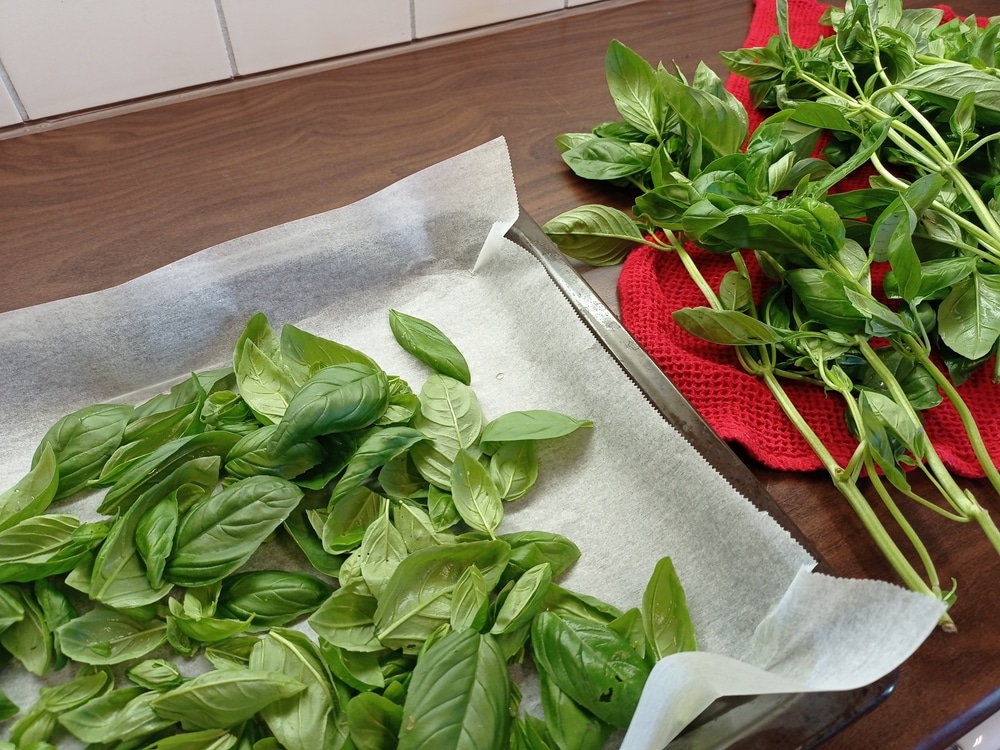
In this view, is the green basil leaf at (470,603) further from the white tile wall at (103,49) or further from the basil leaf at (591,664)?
the white tile wall at (103,49)

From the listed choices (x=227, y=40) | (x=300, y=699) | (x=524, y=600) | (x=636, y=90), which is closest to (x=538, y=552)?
(x=524, y=600)

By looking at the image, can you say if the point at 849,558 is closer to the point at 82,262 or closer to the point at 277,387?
the point at 277,387

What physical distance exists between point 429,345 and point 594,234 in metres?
0.17

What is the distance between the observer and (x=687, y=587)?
0.43 m

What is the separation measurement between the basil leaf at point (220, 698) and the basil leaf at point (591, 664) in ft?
0.43

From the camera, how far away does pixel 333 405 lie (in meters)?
0.44

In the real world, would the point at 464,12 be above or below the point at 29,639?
above

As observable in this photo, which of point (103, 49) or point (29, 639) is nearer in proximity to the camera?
point (29, 639)

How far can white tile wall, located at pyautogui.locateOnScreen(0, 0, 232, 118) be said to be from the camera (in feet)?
2.24

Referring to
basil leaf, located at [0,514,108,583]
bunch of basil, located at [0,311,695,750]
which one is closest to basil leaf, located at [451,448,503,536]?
bunch of basil, located at [0,311,695,750]

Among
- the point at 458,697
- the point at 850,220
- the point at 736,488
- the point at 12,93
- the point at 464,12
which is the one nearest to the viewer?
the point at 458,697

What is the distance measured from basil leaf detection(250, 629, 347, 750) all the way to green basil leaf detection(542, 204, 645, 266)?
Result: 1.17 feet

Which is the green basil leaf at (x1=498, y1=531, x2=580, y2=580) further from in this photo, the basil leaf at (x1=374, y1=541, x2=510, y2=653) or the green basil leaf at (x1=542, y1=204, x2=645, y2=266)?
the green basil leaf at (x1=542, y1=204, x2=645, y2=266)

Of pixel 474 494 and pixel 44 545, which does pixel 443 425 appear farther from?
pixel 44 545
